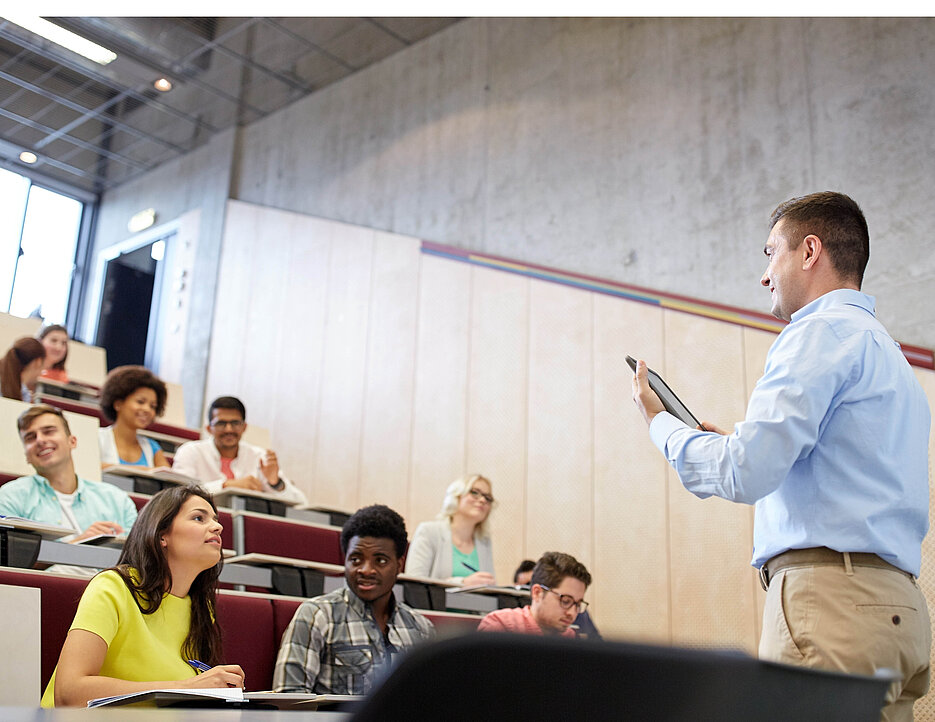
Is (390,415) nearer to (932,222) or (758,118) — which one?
(758,118)

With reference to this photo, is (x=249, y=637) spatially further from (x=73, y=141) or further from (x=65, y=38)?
(x=73, y=141)

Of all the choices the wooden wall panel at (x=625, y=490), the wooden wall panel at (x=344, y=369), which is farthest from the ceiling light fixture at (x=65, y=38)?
the wooden wall panel at (x=625, y=490)

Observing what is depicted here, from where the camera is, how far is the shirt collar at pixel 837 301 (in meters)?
1.30

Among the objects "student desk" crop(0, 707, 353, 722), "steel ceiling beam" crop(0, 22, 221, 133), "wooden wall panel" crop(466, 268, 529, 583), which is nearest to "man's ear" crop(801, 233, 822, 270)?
"student desk" crop(0, 707, 353, 722)

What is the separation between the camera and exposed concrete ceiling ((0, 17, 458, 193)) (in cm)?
637

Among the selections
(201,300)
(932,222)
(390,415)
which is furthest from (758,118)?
(201,300)

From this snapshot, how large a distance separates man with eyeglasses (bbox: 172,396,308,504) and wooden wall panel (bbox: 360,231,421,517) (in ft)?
3.60

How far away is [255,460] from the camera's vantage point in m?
4.21

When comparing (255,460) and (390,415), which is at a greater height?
(390,415)

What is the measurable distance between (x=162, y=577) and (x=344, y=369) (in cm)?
394

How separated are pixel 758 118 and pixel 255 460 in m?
2.94

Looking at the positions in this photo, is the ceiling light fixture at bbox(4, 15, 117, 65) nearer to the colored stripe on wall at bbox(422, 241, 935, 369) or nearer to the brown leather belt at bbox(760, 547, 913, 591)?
the colored stripe on wall at bbox(422, 241, 935, 369)

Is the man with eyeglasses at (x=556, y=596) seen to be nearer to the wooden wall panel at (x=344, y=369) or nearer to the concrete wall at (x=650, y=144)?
the concrete wall at (x=650, y=144)

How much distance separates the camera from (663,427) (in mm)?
1302
